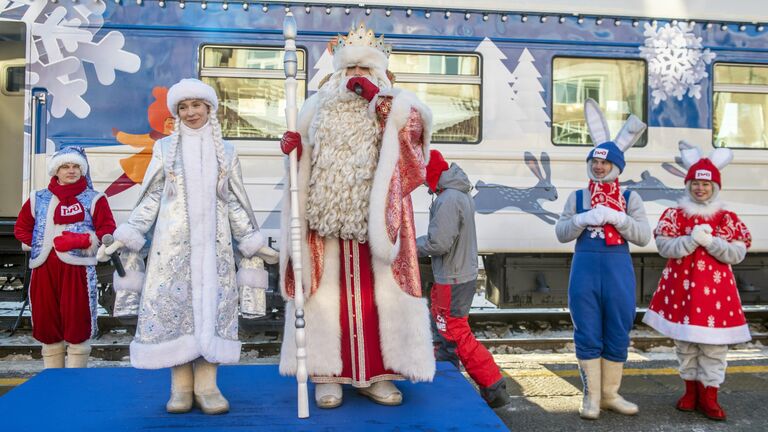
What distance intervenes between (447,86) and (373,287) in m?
3.03

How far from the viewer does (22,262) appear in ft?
20.9

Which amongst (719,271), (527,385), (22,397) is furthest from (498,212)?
(22,397)

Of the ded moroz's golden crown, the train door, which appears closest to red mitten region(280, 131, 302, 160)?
the ded moroz's golden crown

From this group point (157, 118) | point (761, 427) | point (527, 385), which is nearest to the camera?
point (761, 427)

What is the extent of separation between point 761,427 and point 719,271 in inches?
38.5

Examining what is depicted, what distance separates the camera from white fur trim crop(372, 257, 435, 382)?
126 inches

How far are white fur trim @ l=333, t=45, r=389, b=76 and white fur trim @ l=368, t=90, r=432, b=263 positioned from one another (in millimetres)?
254

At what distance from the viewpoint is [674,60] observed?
20.1ft

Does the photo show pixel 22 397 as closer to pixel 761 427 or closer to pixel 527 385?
pixel 527 385

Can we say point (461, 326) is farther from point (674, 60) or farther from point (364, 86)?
point (674, 60)

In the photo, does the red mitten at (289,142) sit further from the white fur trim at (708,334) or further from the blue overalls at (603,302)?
the white fur trim at (708,334)

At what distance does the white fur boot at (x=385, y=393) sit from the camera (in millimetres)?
3244

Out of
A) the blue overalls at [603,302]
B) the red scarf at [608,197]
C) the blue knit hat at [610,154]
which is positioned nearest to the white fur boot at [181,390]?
the blue overalls at [603,302]

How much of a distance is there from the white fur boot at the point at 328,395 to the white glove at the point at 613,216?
6.31 ft
